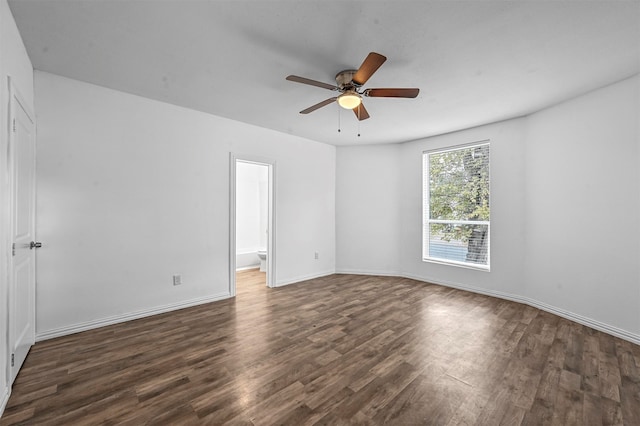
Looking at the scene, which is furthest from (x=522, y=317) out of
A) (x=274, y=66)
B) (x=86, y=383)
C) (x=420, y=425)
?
(x=86, y=383)

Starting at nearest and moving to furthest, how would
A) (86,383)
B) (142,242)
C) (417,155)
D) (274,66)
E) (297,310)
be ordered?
(86,383), (274,66), (142,242), (297,310), (417,155)

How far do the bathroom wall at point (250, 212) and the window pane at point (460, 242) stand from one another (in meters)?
3.80

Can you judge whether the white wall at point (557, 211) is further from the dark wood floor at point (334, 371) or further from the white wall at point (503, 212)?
the dark wood floor at point (334, 371)

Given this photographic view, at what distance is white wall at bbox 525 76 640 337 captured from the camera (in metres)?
2.82

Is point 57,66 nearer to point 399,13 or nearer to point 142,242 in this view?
point 142,242

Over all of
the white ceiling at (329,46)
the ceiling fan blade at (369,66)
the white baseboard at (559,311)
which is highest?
the white ceiling at (329,46)

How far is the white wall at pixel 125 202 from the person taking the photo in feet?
9.09

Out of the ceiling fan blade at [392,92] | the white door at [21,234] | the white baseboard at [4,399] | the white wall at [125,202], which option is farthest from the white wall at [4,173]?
the ceiling fan blade at [392,92]

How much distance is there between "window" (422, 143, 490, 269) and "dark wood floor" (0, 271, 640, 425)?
50.1 inches

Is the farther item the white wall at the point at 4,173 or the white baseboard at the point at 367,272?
the white baseboard at the point at 367,272

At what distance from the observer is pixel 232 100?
3363 millimetres

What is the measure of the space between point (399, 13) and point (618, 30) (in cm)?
171

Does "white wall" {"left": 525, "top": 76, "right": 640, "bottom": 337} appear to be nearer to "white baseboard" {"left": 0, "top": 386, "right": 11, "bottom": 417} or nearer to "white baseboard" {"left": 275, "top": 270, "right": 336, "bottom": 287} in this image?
"white baseboard" {"left": 275, "top": 270, "right": 336, "bottom": 287}

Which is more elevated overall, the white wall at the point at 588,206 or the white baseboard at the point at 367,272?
the white wall at the point at 588,206
